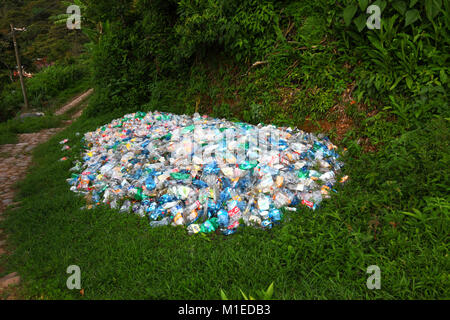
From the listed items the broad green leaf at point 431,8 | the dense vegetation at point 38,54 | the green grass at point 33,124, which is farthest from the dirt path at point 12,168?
the dense vegetation at point 38,54

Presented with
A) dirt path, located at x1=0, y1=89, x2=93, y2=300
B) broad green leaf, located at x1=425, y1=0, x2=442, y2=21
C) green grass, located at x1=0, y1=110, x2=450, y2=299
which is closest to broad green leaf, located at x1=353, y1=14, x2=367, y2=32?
broad green leaf, located at x1=425, y1=0, x2=442, y2=21

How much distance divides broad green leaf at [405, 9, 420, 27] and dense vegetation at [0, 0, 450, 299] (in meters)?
0.01

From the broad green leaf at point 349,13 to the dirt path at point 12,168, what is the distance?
4.81 m

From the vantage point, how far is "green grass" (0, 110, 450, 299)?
2.15m

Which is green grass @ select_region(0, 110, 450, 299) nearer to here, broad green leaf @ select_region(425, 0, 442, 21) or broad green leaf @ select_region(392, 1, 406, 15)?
broad green leaf @ select_region(425, 0, 442, 21)

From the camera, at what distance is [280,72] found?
537 centimetres

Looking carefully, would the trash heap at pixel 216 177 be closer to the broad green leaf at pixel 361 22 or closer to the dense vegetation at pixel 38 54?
the broad green leaf at pixel 361 22

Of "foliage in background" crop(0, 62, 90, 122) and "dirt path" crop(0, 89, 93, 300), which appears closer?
"dirt path" crop(0, 89, 93, 300)

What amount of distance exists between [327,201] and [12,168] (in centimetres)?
627

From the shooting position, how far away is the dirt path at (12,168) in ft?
8.02

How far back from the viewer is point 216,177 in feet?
11.6

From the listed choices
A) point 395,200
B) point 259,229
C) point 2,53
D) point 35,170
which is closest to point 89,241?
point 259,229
